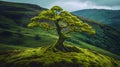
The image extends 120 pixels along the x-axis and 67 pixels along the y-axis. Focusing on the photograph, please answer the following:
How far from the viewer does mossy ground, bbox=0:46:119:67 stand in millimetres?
75281

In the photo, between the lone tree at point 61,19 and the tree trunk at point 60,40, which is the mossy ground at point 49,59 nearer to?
the tree trunk at point 60,40

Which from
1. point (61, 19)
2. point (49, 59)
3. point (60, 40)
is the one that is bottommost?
point (49, 59)

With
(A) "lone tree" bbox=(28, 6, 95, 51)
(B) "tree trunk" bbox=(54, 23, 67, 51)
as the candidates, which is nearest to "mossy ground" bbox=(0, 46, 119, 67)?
(B) "tree trunk" bbox=(54, 23, 67, 51)

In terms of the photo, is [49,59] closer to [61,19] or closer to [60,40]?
[60,40]

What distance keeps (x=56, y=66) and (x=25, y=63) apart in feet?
30.3

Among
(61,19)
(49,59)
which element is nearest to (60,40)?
(61,19)

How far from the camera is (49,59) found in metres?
77.1

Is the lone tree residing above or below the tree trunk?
above

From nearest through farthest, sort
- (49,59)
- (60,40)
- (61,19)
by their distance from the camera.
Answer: (49,59), (61,19), (60,40)

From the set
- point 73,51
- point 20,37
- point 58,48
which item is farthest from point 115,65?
point 20,37

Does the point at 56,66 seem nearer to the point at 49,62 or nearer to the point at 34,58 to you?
the point at 49,62

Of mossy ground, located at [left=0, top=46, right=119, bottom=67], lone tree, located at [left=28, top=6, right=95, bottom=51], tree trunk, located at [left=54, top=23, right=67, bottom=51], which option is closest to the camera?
mossy ground, located at [left=0, top=46, right=119, bottom=67]

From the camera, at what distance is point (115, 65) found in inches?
3708

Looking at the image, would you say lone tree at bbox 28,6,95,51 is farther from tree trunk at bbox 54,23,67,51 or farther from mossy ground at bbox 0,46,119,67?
mossy ground at bbox 0,46,119,67
